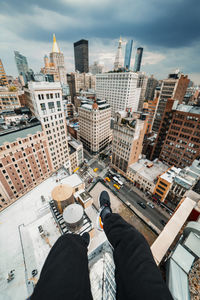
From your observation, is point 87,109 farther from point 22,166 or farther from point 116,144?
point 22,166

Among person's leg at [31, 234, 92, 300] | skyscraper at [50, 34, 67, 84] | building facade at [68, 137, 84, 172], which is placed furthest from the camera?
skyscraper at [50, 34, 67, 84]

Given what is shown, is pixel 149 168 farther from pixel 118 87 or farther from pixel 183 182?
pixel 118 87

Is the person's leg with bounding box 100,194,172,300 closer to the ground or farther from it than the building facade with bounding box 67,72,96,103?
closer to the ground

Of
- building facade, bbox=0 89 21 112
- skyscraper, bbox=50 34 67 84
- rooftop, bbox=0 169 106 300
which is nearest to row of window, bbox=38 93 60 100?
rooftop, bbox=0 169 106 300

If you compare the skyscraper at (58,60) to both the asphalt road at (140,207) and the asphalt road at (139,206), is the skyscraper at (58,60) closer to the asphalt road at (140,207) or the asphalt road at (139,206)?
the asphalt road at (139,206)

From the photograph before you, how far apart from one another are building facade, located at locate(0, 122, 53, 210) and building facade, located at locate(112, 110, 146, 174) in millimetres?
25839

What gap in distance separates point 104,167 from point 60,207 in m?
36.5

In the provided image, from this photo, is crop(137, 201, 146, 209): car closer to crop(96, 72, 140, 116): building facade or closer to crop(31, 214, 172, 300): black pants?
crop(31, 214, 172, 300): black pants

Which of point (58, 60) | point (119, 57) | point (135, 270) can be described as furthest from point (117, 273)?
point (58, 60)

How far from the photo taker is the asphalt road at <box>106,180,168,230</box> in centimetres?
3615

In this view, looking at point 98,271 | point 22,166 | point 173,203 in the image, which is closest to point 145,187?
point 173,203

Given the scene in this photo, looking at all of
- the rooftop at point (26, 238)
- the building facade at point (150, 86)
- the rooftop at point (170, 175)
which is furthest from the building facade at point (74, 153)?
the building facade at point (150, 86)

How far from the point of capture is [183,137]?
135 ft

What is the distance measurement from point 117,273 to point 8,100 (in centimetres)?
6965
